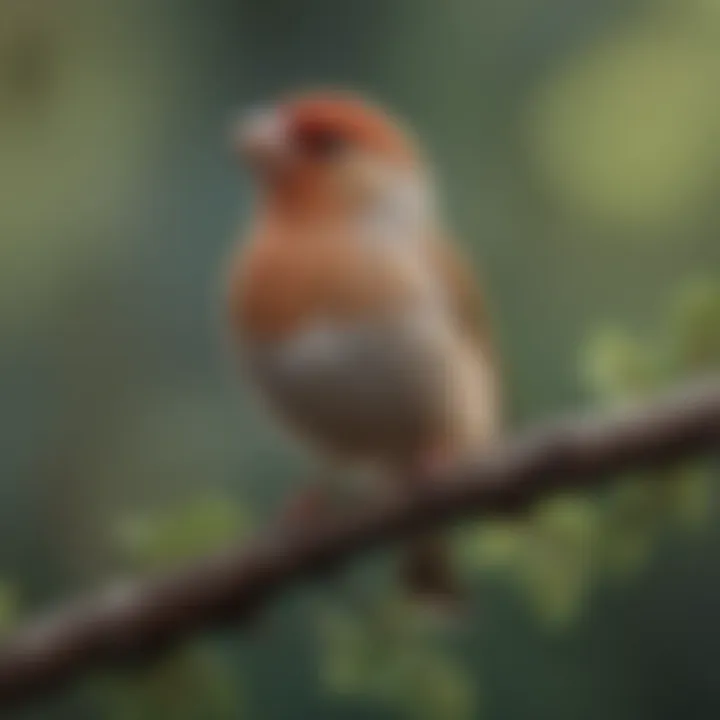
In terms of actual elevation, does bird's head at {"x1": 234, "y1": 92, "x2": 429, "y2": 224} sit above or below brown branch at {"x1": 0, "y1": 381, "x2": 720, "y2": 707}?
above

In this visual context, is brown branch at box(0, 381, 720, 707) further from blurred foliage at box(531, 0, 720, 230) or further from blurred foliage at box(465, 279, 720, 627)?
blurred foliage at box(531, 0, 720, 230)

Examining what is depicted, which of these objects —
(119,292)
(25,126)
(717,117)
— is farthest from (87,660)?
(717,117)

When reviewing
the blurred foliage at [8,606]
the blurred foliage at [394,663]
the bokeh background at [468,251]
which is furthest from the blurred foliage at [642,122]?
the blurred foliage at [8,606]

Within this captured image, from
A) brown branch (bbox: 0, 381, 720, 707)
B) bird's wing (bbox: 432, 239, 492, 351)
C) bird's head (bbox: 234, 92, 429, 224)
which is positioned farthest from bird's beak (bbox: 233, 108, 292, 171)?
brown branch (bbox: 0, 381, 720, 707)

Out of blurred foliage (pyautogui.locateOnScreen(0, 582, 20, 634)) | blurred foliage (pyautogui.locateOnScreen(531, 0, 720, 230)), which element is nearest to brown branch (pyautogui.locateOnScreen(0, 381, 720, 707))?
blurred foliage (pyautogui.locateOnScreen(0, 582, 20, 634))

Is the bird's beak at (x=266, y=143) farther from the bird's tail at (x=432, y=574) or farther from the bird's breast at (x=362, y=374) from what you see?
the bird's tail at (x=432, y=574)

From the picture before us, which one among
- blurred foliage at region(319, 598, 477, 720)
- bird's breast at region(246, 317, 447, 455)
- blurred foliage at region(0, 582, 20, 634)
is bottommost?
blurred foliage at region(319, 598, 477, 720)

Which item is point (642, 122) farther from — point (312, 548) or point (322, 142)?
point (312, 548)
